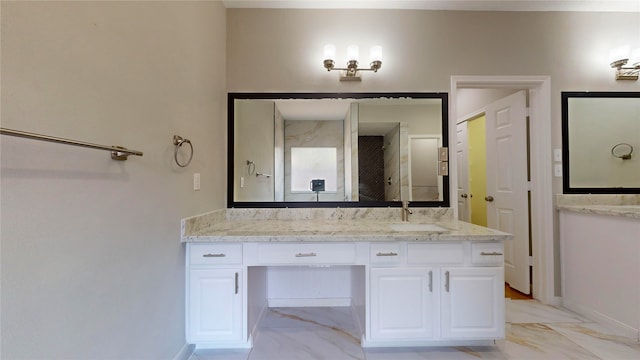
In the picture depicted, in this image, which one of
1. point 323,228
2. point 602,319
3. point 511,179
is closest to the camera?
point 323,228

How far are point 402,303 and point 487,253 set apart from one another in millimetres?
614

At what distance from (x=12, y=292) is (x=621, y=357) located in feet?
9.73

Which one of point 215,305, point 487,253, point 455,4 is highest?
point 455,4

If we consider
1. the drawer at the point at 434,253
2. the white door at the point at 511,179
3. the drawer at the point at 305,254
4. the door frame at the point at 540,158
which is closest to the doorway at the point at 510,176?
the white door at the point at 511,179

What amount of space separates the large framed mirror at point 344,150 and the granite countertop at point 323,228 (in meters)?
0.09

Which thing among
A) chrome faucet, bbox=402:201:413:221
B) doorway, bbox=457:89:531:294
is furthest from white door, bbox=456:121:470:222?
chrome faucet, bbox=402:201:413:221

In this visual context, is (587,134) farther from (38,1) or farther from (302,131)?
(38,1)

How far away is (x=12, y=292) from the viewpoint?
727 mm

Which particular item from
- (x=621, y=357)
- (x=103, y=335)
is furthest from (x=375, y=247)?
(x=621, y=357)

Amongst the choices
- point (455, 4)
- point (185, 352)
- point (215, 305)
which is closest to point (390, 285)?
point (215, 305)

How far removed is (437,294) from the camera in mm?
1652

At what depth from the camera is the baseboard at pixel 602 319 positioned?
183 centimetres

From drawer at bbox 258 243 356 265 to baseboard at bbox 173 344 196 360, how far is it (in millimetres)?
674

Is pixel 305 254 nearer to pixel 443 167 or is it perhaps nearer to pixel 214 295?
pixel 214 295
